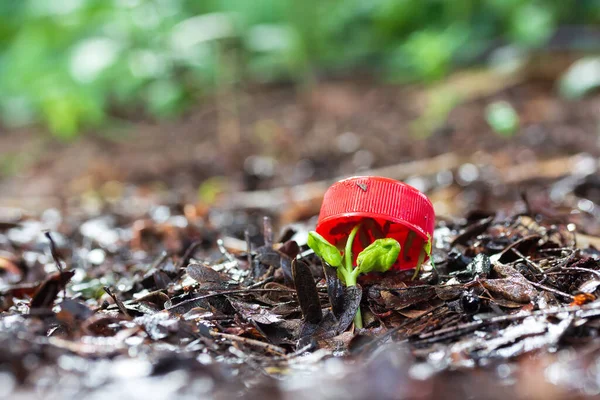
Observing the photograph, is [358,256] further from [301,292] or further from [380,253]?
[301,292]

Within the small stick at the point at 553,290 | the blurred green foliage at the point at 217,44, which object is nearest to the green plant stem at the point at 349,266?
the small stick at the point at 553,290

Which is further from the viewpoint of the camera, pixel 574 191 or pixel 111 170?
pixel 111 170

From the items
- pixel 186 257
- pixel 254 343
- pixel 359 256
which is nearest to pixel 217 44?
pixel 186 257

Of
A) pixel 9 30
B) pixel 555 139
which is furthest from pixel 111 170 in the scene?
pixel 9 30

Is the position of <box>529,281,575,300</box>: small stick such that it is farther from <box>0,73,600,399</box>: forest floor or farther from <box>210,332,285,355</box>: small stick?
<box>210,332,285,355</box>: small stick

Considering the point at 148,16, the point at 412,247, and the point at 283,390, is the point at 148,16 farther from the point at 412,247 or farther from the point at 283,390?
the point at 283,390

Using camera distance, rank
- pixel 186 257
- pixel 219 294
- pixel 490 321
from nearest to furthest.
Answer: pixel 490 321 < pixel 219 294 < pixel 186 257

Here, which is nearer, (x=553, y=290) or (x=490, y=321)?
(x=490, y=321)
